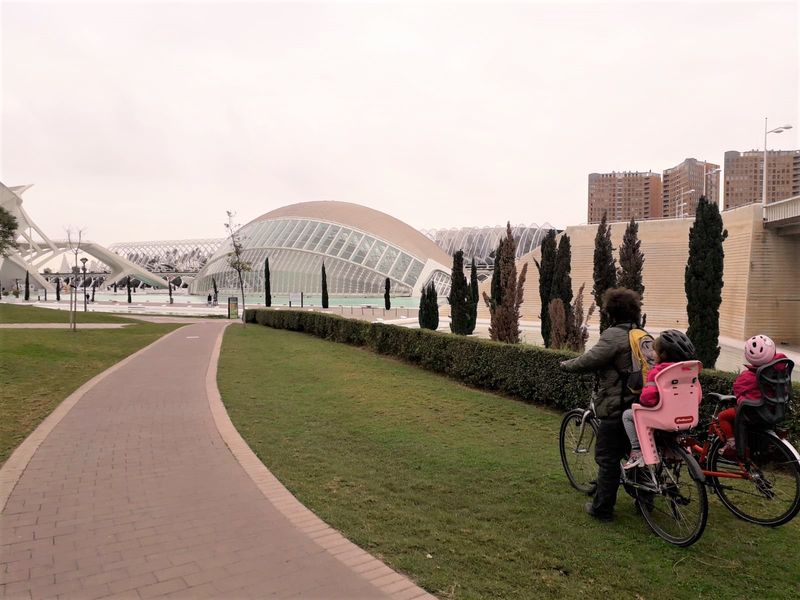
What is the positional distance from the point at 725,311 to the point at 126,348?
2347 centimetres

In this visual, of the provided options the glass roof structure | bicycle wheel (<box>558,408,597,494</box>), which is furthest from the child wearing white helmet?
the glass roof structure

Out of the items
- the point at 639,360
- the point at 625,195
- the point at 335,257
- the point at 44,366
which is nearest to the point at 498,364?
the point at 639,360

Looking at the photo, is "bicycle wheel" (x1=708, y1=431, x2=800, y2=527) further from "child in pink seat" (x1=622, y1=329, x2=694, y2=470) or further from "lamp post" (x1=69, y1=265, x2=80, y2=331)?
"lamp post" (x1=69, y1=265, x2=80, y2=331)

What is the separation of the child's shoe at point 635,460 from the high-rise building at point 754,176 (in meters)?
41.1

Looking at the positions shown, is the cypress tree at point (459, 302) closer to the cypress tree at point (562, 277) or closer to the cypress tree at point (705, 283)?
the cypress tree at point (562, 277)

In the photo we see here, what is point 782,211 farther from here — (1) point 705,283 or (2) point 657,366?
(2) point 657,366

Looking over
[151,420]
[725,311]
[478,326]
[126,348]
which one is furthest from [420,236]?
[151,420]

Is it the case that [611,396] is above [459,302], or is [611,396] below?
below

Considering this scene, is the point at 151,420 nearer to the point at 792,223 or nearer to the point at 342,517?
the point at 342,517

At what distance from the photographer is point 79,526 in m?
3.83

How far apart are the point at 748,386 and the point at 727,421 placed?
0.32 metres

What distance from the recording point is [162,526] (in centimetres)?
384

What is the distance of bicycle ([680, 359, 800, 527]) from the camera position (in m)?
3.49

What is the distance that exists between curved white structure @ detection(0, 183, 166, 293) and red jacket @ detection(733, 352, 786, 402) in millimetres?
72023
